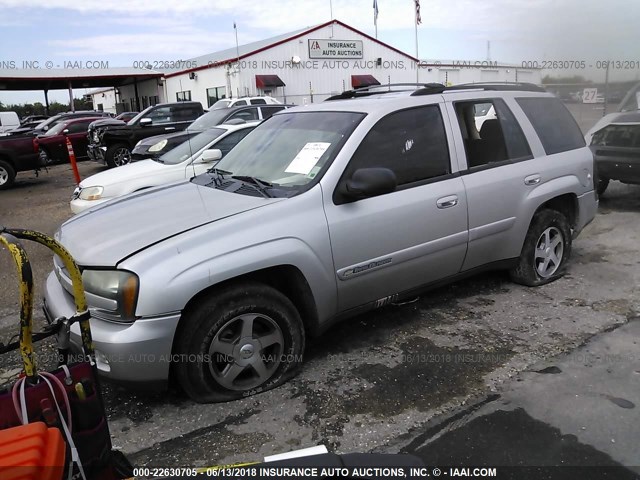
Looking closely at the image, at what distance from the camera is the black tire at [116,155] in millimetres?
13656

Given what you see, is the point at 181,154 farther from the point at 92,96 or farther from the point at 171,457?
the point at 92,96

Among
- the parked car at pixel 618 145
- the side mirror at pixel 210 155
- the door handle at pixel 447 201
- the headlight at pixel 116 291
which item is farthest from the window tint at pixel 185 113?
the headlight at pixel 116 291

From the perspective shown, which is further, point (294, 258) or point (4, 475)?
point (294, 258)

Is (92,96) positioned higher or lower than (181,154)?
higher

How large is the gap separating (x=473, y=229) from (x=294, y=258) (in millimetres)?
1576

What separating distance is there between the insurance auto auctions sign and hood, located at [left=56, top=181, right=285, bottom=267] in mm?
31016

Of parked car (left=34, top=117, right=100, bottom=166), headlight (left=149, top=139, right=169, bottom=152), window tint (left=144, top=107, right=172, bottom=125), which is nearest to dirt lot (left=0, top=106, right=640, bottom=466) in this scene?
headlight (left=149, top=139, right=169, bottom=152)

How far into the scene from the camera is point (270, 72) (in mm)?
31344

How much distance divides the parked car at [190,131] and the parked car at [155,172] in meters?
1.46

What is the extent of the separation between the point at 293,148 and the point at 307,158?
24cm

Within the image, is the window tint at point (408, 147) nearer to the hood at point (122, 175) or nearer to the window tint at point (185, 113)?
the hood at point (122, 175)

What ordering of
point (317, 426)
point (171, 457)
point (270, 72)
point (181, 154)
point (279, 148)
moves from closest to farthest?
1. point (171, 457)
2. point (317, 426)
3. point (279, 148)
4. point (181, 154)
5. point (270, 72)

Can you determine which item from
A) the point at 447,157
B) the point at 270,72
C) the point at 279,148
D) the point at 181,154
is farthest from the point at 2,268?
the point at 270,72

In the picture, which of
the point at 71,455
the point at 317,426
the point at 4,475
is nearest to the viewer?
the point at 4,475
